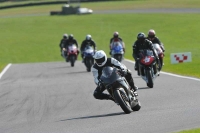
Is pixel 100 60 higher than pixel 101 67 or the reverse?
higher

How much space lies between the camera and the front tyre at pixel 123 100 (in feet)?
37.9

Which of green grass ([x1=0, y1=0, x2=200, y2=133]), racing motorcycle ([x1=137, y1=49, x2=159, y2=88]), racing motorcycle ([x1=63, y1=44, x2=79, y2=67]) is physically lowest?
green grass ([x1=0, y1=0, x2=200, y2=133])

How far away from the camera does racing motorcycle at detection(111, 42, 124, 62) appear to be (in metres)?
28.2

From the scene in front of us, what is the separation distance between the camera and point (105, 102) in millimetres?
14391

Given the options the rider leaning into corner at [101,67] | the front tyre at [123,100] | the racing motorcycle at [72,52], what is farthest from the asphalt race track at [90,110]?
the racing motorcycle at [72,52]

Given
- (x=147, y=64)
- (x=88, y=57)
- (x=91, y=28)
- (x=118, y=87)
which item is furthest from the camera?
(x=91, y=28)

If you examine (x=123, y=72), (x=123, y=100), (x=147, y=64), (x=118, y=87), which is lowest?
(x=147, y=64)

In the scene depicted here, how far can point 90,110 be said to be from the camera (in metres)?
13.0

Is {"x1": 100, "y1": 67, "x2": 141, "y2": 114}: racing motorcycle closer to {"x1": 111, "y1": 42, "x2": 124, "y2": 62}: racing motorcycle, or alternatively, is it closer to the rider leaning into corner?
the rider leaning into corner

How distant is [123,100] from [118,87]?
0.93 ft

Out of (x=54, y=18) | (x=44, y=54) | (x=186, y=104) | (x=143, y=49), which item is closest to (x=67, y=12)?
(x=54, y=18)

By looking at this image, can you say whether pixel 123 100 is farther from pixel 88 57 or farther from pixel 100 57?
pixel 88 57

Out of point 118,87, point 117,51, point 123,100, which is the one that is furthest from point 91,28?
point 123,100

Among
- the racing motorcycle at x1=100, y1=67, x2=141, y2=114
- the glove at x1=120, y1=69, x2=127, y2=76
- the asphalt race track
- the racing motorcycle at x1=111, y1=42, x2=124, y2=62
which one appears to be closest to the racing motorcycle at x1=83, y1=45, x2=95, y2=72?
the racing motorcycle at x1=111, y1=42, x2=124, y2=62
